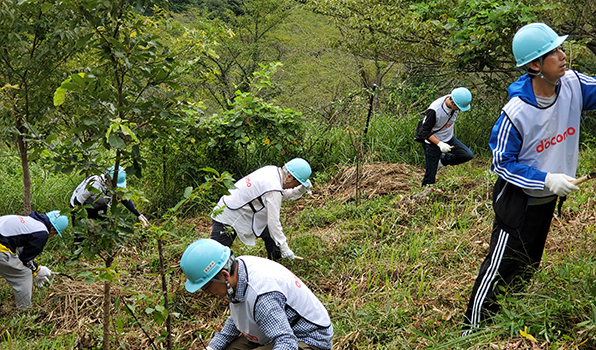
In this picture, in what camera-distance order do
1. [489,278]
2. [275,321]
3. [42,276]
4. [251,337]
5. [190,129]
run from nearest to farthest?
[275,321]
[251,337]
[489,278]
[42,276]
[190,129]

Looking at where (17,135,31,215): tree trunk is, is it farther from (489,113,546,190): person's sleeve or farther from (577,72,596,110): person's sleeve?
(577,72,596,110): person's sleeve

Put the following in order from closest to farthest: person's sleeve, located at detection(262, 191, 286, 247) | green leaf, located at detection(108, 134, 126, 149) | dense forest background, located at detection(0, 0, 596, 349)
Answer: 1. green leaf, located at detection(108, 134, 126, 149)
2. dense forest background, located at detection(0, 0, 596, 349)
3. person's sleeve, located at detection(262, 191, 286, 247)

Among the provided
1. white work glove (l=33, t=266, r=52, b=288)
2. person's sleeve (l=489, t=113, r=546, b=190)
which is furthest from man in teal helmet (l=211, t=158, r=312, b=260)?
person's sleeve (l=489, t=113, r=546, b=190)

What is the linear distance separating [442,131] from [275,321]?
13.2 feet

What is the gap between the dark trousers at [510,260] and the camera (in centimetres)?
274

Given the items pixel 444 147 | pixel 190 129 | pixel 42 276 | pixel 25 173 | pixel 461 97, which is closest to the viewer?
pixel 42 276

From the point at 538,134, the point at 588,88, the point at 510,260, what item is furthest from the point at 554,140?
the point at 510,260

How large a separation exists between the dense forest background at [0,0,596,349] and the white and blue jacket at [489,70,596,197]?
823 mm

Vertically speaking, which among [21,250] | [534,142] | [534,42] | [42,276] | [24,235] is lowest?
[42,276]

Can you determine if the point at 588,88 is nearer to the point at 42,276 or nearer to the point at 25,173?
the point at 42,276

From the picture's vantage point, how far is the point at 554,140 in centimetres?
259

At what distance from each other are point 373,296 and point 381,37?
453cm

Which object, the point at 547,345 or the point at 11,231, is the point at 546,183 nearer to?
the point at 547,345

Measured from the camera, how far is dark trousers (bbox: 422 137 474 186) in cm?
566
